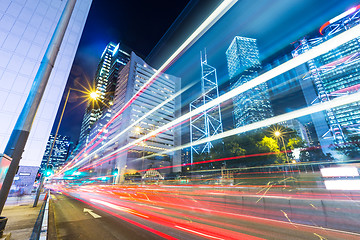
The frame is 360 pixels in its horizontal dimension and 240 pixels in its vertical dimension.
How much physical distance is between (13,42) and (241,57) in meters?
148

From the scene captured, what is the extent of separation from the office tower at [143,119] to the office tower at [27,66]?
226ft

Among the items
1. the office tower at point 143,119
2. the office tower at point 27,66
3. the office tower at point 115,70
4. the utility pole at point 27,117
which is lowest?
the utility pole at point 27,117

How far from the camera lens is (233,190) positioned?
49.7ft

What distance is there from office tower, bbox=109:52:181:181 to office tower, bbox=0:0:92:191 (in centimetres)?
→ 6879

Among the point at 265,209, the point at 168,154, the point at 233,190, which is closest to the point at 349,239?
the point at 265,209

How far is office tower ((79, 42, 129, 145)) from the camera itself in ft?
482

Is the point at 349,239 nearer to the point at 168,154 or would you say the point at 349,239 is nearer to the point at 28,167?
the point at 28,167

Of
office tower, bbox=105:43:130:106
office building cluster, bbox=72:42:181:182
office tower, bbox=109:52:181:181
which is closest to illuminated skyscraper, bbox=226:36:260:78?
office building cluster, bbox=72:42:181:182

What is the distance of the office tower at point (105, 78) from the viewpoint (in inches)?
5787

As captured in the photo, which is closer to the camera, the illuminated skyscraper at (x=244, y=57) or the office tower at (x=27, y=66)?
the office tower at (x=27, y=66)

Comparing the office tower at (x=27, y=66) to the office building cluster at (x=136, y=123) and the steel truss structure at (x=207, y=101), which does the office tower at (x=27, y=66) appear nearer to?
the office building cluster at (x=136, y=123)

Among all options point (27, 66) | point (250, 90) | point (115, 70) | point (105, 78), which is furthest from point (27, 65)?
point (105, 78)

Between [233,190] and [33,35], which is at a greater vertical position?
[33,35]

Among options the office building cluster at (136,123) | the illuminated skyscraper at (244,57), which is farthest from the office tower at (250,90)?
the office building cluster at (136,123)
